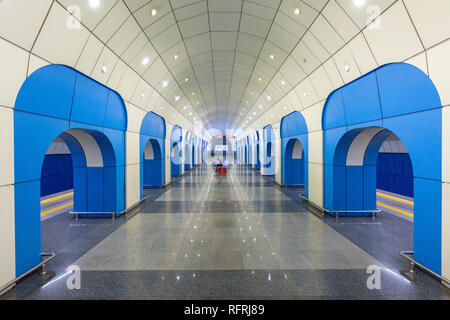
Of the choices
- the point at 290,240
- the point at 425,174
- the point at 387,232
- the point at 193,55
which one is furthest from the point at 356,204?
the point at 193,55

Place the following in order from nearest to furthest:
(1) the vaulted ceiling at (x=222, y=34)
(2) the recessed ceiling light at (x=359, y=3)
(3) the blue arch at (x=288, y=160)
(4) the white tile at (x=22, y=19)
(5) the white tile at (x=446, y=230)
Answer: (4) the white tile at (x=22, y=19) → (5) the white tile at (x=446, y=230) → (2) the recessed ceiling light at (x=359, y=3) → (1) the vaulted ceiling at (x=222, y=34) → (3) the blue arch at (x=288, y=160)

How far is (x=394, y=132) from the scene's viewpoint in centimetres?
576

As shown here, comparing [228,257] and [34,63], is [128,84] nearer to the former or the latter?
[34,63]

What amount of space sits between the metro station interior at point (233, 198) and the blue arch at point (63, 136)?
39 millimetres

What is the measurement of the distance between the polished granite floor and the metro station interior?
1.6 inches

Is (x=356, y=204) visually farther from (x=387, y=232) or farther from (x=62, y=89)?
(x=62, y=89)

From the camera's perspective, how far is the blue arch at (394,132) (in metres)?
4.56

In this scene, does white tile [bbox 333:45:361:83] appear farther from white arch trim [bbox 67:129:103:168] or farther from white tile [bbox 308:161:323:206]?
white arch trim [bbox 67:129:103:168]

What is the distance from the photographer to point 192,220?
8852mm

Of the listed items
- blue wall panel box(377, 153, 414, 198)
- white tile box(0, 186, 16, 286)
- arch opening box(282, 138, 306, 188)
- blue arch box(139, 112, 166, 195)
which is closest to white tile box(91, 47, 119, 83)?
white tile box(0, 186, 16, 286)

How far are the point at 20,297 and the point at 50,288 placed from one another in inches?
16.9

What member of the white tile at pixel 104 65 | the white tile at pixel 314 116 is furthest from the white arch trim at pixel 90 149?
the white tile at pixel 314 116

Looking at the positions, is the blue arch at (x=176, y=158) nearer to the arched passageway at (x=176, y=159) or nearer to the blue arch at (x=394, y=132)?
the arched passageway at (x=176, y=159)
